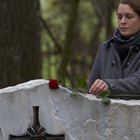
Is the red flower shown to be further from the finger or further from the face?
the face

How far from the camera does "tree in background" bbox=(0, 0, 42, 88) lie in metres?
7.15

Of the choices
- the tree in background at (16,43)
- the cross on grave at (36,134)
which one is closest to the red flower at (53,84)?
the cross on grave at (36,134)

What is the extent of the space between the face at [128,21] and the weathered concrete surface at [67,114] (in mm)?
Result: 520

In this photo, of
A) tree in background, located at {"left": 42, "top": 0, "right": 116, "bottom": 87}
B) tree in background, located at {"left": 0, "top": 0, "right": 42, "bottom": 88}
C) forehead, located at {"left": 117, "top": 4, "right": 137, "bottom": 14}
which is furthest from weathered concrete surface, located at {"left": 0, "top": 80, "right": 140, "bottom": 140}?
tree in background, located at {"left": 42, "top": 0, "right": 116, "bottom": 87}

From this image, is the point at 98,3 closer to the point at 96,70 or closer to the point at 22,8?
the point at 22,8

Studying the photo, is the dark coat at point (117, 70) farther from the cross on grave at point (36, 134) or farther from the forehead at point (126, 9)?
the cross on grave at point (36, 134)

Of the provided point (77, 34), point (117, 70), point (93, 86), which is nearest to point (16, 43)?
point (117, 70)

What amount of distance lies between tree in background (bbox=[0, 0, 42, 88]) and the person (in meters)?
2.41

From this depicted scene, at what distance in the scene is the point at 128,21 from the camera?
188 inches

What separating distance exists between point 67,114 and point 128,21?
805 millimetres

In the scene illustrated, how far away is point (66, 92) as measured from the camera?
4.57m

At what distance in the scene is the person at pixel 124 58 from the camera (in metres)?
4.61

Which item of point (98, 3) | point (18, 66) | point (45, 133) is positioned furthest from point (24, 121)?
point (98, 3)

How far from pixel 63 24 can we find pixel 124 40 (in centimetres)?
931
